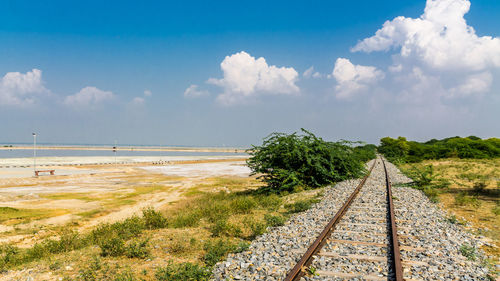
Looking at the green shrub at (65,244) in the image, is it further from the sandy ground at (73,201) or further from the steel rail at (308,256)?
the steel rail at (308,256)

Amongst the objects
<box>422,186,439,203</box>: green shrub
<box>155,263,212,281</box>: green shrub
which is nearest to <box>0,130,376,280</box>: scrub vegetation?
<box>155,263,212,281</box>: green shrub

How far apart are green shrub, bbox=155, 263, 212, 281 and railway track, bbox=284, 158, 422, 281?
1.67 m

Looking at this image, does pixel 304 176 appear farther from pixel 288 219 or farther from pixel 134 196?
pixel 134 196

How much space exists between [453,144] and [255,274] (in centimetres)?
6046

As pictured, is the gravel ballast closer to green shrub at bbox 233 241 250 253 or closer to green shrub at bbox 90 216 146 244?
green shrub at bbox 233 241 250 253

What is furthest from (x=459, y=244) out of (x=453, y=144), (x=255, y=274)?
(x=453, y=144)

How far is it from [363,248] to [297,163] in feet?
45.4

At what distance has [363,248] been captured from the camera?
24.0 feet

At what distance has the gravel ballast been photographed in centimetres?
602

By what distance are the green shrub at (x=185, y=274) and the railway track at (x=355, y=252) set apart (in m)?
1.67

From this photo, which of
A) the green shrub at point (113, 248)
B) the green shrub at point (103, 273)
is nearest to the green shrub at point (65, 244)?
the green shrub at point (113, 248)

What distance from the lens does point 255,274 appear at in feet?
19.7

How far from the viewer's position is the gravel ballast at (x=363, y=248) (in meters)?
6.02

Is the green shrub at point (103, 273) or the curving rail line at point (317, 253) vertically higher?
the curving rail line at point (317, 253)
